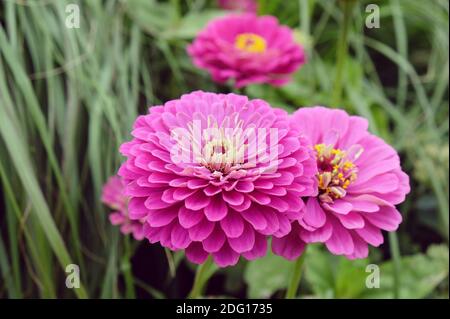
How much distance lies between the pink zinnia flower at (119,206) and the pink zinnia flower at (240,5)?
0.52 m

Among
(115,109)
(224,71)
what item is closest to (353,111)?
(224,71)

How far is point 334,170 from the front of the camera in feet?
1.54

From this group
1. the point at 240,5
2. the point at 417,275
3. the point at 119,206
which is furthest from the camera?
the point at 240,5

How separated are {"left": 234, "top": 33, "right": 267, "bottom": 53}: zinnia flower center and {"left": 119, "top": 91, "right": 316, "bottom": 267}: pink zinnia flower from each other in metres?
0.38

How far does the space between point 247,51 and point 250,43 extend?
0.13ft

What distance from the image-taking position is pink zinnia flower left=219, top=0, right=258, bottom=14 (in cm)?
104

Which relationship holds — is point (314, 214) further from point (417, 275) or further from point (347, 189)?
point (417, 275)

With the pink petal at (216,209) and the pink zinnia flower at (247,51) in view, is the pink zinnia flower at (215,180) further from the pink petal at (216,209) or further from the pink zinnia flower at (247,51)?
the pink zinnia flower at (247,51)

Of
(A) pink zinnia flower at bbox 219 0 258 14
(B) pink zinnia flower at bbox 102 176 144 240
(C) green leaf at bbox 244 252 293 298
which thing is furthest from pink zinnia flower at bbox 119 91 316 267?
(A) pink zinnia flower at bbox 219 0 258 14

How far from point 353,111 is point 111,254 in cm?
50

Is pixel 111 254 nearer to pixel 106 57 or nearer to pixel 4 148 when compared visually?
pixel 4 148

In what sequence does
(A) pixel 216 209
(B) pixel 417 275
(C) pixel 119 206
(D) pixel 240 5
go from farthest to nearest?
(D) pixel 240 5 → (B) pixel 417 275 → (C) pixel 119 206 → (A) pixel 216 209

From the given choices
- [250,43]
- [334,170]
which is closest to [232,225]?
[334,170]

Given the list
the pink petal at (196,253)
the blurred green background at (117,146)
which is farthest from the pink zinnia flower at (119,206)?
the pink petal at (196,253)
